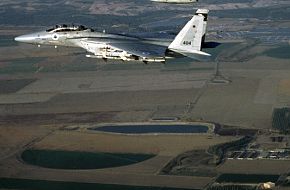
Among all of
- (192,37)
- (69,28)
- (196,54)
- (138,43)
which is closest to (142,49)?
(138,43)

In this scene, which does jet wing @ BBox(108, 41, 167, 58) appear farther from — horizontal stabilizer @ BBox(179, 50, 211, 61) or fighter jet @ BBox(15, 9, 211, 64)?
horizontal stabilizer @ BBox(179, 50, 211, 61)

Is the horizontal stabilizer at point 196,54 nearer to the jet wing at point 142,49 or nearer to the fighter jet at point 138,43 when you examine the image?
the fighter jet at point 138,43

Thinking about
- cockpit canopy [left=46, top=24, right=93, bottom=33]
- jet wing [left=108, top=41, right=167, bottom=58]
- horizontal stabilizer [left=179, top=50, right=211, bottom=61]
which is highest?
cockpit canopy [left=46, top=24, right=93, bottom=33]

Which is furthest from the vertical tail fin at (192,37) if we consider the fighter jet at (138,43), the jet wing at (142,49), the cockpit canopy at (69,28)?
the cockpit canopy at (69,28)

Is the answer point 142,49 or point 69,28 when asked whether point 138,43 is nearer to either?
point 142,49

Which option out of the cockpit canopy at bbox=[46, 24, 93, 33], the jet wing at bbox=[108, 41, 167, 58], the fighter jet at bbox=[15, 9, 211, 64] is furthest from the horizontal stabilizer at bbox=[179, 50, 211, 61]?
the cockpit canopy at bbox=[46, 24, 93, 33]

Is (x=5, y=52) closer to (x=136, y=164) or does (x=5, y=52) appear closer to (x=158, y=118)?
(x=158, y=118)

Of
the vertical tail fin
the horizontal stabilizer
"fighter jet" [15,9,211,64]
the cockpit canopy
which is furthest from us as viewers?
the cockpit canopy

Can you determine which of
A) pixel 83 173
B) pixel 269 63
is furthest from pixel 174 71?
pixel 83 173

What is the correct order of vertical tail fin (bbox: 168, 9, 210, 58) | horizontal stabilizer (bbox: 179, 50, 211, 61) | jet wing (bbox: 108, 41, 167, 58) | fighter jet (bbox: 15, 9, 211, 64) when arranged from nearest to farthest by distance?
1. jet wing (bbox: 108, 41, 167, 58)
2. fighter jet (bbox: 15, 9, 211, 64)
3. horizontal stabilizer (bbox: 179, 50, 211, 61)
4. vertical tail fin (bbox: 168, 9, 210, 58)
